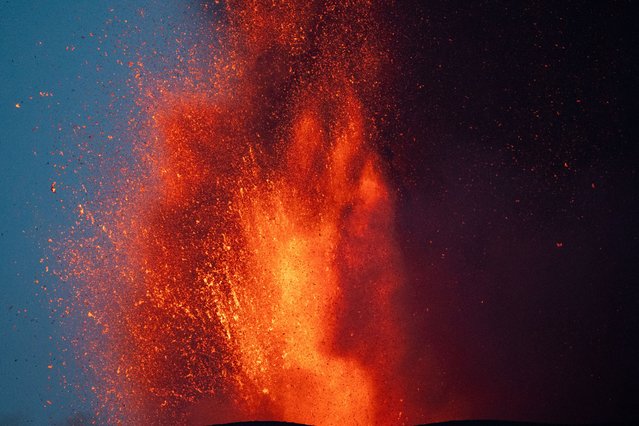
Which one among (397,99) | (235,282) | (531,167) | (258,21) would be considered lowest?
(235,282)

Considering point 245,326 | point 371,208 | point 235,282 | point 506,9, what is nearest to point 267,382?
point 245,326

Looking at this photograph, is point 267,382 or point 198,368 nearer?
point 267,382

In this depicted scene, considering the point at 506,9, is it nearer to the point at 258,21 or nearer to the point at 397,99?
the point at 397,99

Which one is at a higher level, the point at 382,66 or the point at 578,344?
the point at 382,66

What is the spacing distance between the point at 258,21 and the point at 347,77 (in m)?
2.04

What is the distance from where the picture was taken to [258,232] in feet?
43.7

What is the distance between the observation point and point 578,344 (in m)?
12.8

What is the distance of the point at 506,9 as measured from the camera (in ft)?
42.1

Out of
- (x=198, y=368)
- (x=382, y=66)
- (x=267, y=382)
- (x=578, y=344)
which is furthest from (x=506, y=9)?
(x=198, y=368)

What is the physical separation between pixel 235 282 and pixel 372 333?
9.28 feet

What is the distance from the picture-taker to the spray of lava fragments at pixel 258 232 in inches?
514

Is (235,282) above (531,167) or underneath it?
underneath

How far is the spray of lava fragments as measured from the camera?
1305cm

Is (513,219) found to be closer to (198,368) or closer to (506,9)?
(506,9)
